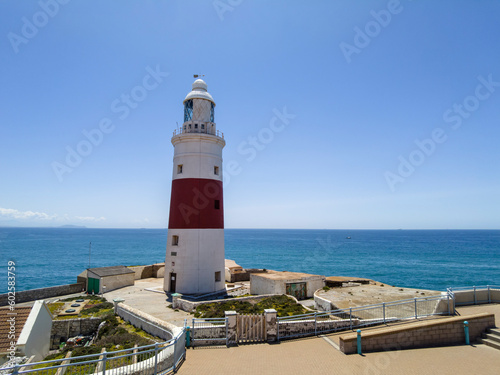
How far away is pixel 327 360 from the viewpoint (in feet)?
37.2

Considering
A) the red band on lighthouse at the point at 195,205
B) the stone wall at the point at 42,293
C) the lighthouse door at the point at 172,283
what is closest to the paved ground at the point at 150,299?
the lighthouse door at the point at 172,283

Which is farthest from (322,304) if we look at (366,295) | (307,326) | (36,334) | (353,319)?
(36,334)

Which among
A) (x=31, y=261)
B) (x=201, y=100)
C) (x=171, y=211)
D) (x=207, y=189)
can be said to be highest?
(x=201, y=100)

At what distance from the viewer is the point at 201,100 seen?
89.1 feet

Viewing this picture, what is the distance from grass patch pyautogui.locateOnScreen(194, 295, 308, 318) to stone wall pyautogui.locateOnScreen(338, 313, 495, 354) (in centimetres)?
609

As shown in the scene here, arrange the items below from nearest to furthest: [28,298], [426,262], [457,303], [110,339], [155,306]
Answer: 1. [110,339]
2. [457,303]
3. [155,306]
4. [28,298]
5. [426,262]

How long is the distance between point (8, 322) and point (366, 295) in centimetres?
2123

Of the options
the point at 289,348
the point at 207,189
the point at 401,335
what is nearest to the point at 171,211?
the point at 207,189

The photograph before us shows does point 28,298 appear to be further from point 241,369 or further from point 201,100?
point 241,369

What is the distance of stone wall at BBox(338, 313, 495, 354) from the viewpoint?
12266 millimetres

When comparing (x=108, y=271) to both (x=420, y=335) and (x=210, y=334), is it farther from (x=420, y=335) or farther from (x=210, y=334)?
(x=420, y=335)

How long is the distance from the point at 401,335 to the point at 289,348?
457 cm

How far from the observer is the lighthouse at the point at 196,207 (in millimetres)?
25359

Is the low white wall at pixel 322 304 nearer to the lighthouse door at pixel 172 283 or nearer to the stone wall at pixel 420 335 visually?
the stone wall at pixel 420 335
